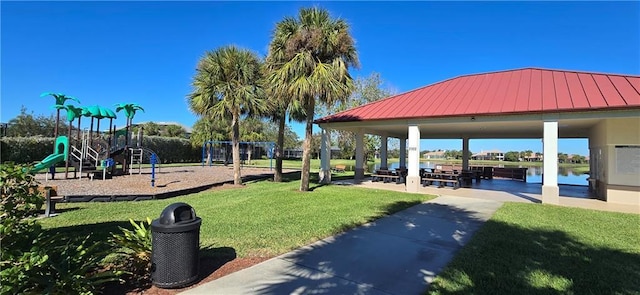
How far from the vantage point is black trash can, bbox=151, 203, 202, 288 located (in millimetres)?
3883

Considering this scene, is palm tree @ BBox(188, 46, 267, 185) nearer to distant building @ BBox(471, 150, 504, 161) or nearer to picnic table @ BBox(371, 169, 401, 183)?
picnic table @ BBox(371, 169, 401, 183)

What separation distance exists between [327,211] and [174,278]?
16.9 ft

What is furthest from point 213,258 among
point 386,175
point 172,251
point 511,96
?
point 511,96

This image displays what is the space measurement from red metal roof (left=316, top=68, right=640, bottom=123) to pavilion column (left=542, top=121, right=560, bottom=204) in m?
0.71

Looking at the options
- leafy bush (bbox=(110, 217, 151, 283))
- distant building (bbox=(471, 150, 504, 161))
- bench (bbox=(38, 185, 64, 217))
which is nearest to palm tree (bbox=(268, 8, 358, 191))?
bench (bbox=(38, 185, 64, 217))

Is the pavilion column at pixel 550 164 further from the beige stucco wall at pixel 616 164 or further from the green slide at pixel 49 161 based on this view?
the green slide at pixel 49 161

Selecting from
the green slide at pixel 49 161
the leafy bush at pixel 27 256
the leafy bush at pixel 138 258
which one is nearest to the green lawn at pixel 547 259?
the leafy bush at pixel 138 258

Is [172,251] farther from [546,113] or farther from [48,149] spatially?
[48,149]

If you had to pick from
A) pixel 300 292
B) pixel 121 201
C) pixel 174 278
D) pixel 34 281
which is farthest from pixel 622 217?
pixel 121 201

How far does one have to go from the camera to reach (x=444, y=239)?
20.4 feet

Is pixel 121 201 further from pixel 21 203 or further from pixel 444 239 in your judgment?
pixel 444 239

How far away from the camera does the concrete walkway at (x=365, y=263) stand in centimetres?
396

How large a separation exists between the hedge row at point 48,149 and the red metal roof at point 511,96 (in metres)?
20.8

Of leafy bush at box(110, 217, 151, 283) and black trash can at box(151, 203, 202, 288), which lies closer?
black trash can at box(151, 203, 202, 288)
